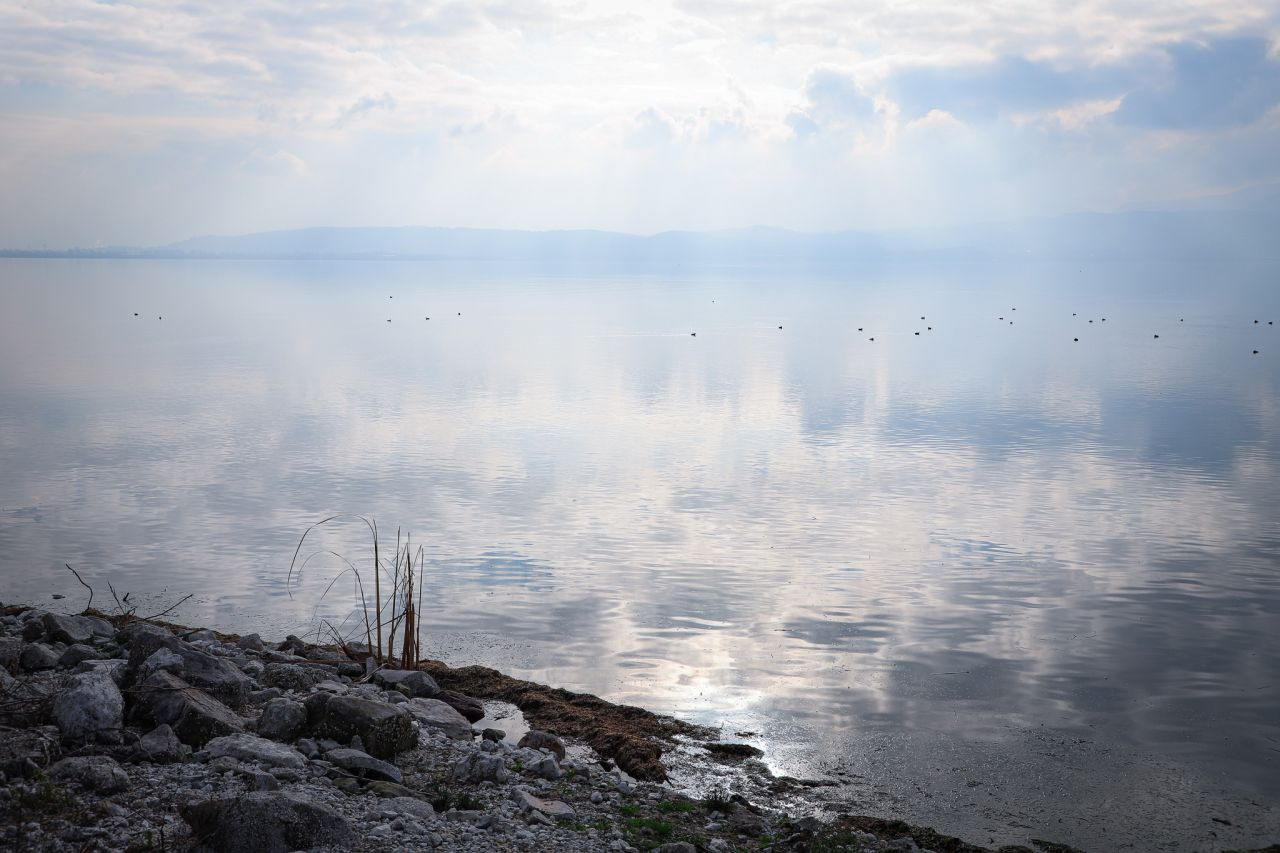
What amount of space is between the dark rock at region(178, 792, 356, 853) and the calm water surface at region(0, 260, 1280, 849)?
479cm

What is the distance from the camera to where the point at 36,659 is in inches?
426

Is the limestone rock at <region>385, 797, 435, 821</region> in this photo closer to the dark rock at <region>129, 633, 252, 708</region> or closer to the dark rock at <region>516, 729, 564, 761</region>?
the dark rock at <region>516, 729, 564, 761</region>

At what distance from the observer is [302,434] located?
2905 centimetres

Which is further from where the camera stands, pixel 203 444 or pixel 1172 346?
pixel 1172 346

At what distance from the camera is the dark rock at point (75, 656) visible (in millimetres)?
10969

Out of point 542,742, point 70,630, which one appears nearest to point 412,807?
point 542,742

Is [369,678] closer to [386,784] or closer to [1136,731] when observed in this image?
[386,784]

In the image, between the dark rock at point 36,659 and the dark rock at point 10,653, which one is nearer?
the dark rock at point 10,653

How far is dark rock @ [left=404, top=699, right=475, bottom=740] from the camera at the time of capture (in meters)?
11.0

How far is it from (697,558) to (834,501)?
4.76m

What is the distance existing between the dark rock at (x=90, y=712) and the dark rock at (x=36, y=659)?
1.93 m

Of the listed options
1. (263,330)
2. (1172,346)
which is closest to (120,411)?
(263,330)

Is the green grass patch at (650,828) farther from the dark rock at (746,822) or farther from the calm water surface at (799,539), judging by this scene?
the calm water surface at (799,539)

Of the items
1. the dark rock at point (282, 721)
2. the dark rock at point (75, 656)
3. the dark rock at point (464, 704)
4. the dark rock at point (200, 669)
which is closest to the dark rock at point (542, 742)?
the dark rock at point (464, 704)
